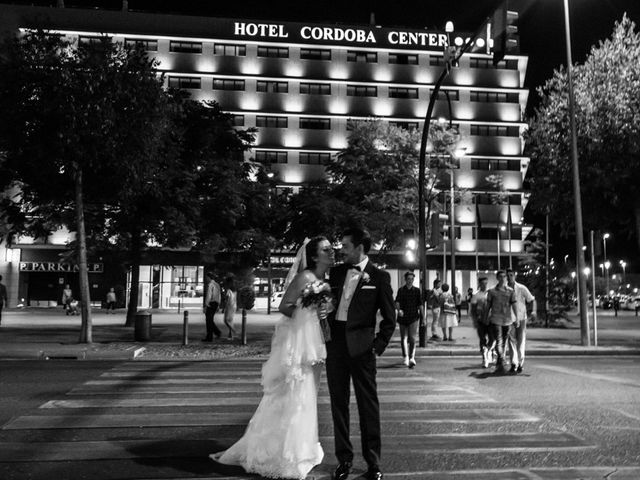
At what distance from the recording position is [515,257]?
60031 mm

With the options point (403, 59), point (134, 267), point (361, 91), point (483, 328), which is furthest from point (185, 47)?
point (483, 328)

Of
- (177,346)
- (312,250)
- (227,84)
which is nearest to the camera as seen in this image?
(312,250)

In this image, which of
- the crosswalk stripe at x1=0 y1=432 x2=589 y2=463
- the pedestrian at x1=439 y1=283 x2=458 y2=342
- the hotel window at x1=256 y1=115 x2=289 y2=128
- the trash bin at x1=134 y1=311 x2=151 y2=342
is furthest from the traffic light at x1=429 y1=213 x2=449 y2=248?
the hotel window at x1=256 y1=115 x2=289 y2=128

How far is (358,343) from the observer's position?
17.1 feet

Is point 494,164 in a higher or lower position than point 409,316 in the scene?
higher

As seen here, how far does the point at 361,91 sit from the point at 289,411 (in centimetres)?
5750

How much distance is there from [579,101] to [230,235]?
46.8 feet

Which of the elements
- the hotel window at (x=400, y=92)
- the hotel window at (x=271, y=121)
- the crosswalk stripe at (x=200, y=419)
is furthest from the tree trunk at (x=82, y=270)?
the hotel window at (x=400, y=92)

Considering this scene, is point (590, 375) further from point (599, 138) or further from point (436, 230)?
point (599, 138)

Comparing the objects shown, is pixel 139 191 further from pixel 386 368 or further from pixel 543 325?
pixel 543 325

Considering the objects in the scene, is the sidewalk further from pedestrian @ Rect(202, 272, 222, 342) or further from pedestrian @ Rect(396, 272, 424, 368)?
pedestrian @ Rect(396, 272, 424, 368)

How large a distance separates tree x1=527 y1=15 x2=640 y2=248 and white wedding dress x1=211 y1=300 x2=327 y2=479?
17.4 metres

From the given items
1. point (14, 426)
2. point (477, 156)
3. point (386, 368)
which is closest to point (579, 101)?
point (386, 368)

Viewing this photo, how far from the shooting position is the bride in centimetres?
518
